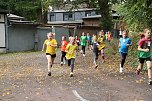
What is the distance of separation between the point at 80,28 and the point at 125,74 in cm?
4015

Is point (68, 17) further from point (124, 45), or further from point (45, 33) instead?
point (124, 45)

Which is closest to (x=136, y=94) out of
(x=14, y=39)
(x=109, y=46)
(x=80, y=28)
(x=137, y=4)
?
(x=137, y=4)

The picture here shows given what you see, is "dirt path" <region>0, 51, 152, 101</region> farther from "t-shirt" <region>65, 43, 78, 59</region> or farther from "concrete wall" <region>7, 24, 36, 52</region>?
"concrete wall" <region>7, 24, 36, 52</region>

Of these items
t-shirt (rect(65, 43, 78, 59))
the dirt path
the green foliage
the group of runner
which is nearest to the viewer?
the dirt path

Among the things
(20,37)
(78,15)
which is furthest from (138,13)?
(78,15)

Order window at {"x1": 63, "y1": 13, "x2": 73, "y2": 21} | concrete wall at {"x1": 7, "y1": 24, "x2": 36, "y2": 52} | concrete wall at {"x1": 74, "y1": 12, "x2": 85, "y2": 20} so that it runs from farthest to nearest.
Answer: window at {"x1": 63, "y1": 13, "x2": 73, "y2": 21} → concrete wall at {"x1": 74, "y1": 12, "x2": 85, "y2": 20} → concrete wall at {"x1": 7, "y1": 24, "x2": 36, "y2": 52}

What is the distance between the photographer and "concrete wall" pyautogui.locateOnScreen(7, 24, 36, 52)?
116ft

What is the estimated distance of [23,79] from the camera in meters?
14.5

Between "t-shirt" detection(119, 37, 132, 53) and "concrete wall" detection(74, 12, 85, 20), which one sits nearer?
"t-shirt" detection(119, 37, 132, 53)

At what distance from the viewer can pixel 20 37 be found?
36.5 metres

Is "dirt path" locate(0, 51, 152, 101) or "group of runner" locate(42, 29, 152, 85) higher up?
"group of runner" locate(42, 29, 152, 85)

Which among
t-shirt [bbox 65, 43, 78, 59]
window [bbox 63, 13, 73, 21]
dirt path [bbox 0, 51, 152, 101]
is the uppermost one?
window [bbox 63, 13, 73, 21]

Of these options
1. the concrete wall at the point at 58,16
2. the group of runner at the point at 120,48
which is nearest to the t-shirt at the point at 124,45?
the group of runner at the point at 120,48

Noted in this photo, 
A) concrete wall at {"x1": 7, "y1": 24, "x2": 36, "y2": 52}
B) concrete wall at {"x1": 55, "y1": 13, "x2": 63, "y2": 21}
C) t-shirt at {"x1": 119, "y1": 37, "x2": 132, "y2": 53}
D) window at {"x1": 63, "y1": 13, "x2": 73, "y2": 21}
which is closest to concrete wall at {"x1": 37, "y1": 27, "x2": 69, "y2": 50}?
concrete wall at {"x1": 7, "y1": 24, "x2": 36, "y2": 52}
